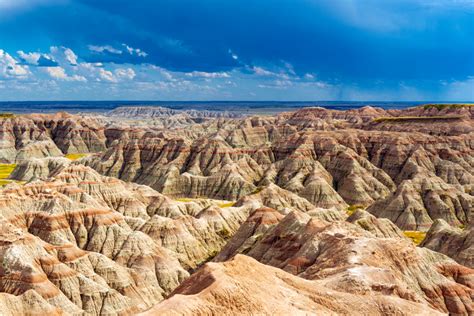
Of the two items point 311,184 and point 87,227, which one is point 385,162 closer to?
point 311,184

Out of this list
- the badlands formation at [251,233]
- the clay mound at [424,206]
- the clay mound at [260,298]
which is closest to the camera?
the clay mound at [260,298]

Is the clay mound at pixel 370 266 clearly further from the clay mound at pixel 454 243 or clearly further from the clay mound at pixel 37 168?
the clay mound at pixel 37 168

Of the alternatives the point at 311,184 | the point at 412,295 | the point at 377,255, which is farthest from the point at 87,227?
the point at 311,184

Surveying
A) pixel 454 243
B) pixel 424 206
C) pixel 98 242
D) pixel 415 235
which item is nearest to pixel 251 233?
pixel 98 242

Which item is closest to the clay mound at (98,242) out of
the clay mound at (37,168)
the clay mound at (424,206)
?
the clay mound at (424,206)

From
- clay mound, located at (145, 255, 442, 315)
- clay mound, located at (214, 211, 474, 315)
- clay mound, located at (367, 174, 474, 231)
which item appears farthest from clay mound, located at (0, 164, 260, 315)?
clay mound, located at (367, 174, 474, 231)

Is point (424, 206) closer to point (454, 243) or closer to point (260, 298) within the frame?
point (454, 243)
